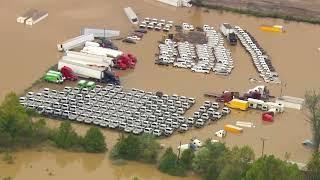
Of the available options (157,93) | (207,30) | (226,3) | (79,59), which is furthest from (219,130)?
(226,3)

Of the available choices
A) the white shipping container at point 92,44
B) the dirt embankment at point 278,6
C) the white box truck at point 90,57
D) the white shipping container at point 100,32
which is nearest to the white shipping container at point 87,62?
the white box truck at point 90,57

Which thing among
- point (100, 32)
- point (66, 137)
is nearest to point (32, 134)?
point (66, 137)

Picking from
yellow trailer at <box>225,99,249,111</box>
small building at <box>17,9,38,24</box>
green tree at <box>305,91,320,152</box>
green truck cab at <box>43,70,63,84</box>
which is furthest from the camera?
small building at <box>17,9,38,24</box>

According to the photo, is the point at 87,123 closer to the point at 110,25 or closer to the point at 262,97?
the point at 262,97

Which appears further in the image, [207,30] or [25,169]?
[207,30]

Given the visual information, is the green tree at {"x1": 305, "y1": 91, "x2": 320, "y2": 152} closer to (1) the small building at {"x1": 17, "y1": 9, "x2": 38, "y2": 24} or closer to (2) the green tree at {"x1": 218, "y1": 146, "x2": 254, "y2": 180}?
(2) the green tree at {"x1": 218, "y1": 146, "x2": 254, "y2": 180}

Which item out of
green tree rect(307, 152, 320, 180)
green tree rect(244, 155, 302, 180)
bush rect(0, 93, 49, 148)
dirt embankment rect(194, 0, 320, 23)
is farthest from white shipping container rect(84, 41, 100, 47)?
green tree rect(244, 155, 302, 180)
